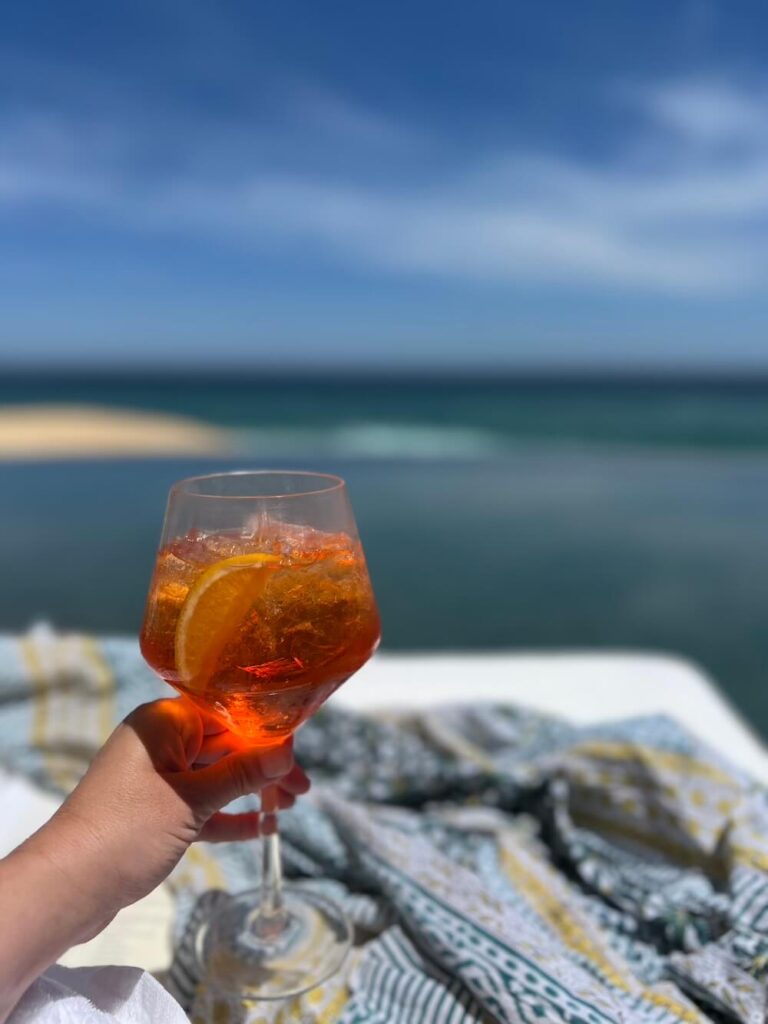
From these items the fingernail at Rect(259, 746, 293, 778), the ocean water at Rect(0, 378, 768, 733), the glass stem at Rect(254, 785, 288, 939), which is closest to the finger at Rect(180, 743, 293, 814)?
the fingernail at Rect(259, 746, 293, 778)

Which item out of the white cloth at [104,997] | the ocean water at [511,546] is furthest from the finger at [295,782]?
the ocean water at [511,546]

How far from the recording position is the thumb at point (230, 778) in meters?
0.69

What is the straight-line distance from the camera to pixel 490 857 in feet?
3.82

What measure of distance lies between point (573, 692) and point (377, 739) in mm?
515

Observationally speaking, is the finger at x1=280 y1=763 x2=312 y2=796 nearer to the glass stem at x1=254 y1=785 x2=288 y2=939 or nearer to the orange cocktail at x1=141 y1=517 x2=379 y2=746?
the glass stem at x1=254 y1=785 x2=288 y2=939

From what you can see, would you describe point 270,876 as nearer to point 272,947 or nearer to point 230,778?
point 272,947

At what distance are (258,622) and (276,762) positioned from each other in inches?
5.6

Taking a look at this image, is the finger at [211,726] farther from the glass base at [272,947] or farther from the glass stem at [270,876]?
the glass base at [272,947]

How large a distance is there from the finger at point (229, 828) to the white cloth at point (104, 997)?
173mm

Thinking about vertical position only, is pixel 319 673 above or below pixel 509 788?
above

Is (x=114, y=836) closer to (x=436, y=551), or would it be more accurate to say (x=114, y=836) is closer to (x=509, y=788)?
(x=509, y=788)

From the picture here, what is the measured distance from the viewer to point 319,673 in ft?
2.46

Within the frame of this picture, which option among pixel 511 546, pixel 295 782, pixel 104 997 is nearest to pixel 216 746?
pixel 295 782

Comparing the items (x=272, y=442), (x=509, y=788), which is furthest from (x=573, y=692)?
(x=272, y=442)
